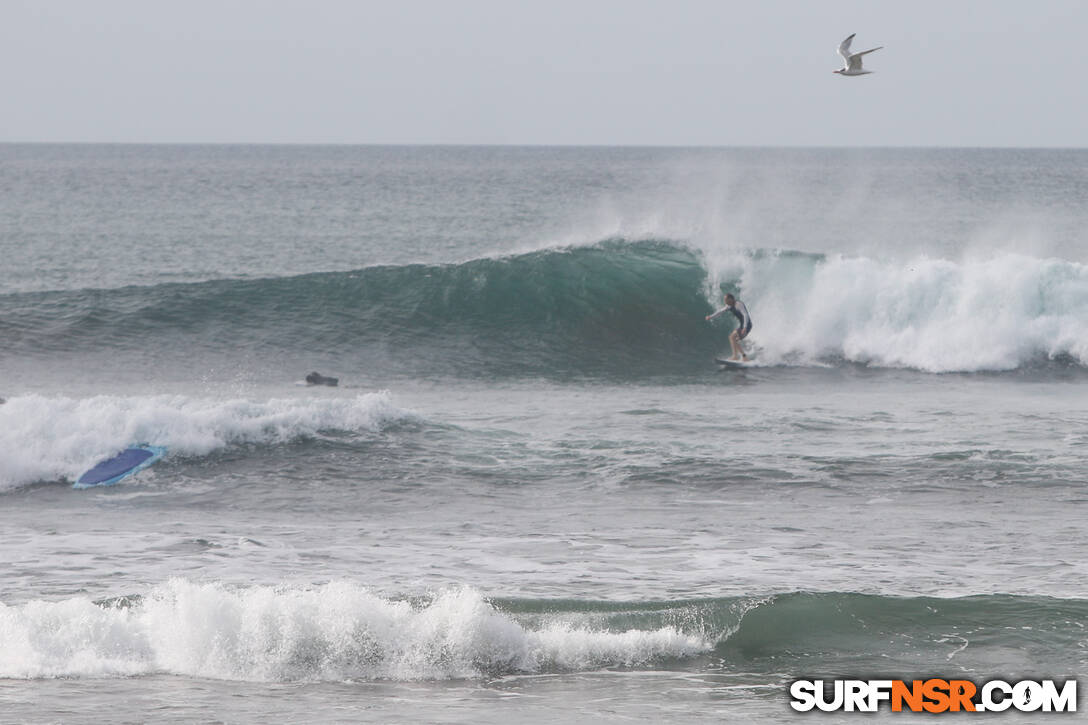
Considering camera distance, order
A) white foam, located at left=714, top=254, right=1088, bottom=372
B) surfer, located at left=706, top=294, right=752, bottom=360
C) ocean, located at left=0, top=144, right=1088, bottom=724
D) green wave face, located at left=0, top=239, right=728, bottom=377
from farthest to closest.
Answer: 1. white foam, located at left=714, top=254, right=1088, bottom=372
2. green wave face, located at left=0, top=239, right=728, bottom=377
3. surfer, located at left=706, top=294, right=752, bottom=360
4. ocean, located at left=0, top=144, right=1088, bottom=724

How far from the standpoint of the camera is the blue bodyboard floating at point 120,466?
13.4m

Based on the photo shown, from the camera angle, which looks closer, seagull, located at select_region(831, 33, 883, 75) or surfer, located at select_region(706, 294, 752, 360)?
seagull, located at select_region(831, 33, 883, 75)

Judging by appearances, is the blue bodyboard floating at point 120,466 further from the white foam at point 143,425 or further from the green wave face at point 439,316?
the green wave face at point 439,316

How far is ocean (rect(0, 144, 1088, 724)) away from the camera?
27.4 ft

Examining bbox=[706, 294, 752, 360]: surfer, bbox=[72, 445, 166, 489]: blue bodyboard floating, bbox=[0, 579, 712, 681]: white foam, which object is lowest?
bbox=[0, 579, 712, 681]: white foam

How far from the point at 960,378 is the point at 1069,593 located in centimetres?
1188

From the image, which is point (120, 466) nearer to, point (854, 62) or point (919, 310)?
point (854, 62)

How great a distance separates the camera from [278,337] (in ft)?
74.1

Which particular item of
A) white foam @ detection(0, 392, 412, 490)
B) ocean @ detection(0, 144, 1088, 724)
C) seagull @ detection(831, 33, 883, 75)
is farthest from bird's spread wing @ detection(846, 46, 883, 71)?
white foam @ detection(0, 392, 412, 490)

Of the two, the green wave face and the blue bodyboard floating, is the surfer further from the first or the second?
→ the blue bodyboard floating

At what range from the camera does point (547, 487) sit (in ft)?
43.3

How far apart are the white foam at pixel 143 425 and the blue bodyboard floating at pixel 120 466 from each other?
14 cm

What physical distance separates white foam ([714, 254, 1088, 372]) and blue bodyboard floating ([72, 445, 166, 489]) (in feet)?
37.3

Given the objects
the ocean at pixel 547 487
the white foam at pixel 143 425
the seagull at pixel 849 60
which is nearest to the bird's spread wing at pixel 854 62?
the seagull at pixel 849 60
